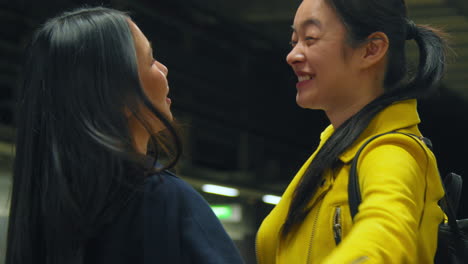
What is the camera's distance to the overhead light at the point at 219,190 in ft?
33.0

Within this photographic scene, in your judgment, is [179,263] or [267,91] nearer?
[179,263]

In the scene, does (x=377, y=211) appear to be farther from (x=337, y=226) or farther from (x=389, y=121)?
(x=389, y=121)

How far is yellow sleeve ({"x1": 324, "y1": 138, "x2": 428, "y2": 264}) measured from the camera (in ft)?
5.48

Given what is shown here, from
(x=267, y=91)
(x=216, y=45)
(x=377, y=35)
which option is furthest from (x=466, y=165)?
(x=377, y=35)

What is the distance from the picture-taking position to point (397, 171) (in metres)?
1.80

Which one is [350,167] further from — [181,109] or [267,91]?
[267,91]

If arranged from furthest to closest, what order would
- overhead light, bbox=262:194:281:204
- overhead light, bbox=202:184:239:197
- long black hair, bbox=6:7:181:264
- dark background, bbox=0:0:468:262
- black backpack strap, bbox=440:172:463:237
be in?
overhead light, bbox=262:194:281:204 < overhead light, bbox=202:184:239:197 < dark background, bbox=0:0:468:262 < black backpack strap, bbox=440:172:463:237 < long black hair, bbox=6:7:181:264

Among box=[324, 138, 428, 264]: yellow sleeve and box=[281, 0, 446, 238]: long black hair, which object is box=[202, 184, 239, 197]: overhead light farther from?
box=[324, 138, 428, 264]: yellow sleeve

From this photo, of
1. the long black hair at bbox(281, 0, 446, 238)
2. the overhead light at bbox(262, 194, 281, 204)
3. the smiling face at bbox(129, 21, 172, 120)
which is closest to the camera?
the smiling face at bbox(129, 21, 172, 120)

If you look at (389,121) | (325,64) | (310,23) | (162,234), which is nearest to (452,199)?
(389,121)

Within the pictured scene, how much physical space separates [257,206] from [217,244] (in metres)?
9.43

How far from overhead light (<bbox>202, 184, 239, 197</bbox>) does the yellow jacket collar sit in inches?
316

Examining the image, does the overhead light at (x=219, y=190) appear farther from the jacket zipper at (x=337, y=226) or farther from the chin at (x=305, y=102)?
the jacket zipper at (x=337, y=226)

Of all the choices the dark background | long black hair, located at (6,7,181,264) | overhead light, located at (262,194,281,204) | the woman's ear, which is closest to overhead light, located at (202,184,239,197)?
the dark background
